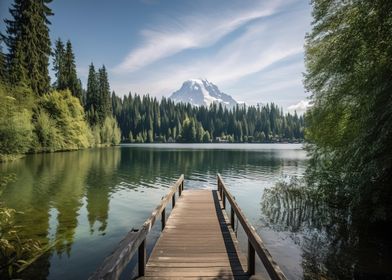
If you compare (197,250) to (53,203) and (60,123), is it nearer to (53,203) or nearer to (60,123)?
(53,203)

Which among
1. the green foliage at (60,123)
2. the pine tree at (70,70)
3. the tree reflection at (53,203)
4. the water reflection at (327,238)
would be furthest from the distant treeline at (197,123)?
the water reflection at (327,238)

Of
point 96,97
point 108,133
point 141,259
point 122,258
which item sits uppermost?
point 96,97

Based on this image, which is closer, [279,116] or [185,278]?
[185,278]

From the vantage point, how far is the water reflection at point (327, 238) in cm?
785

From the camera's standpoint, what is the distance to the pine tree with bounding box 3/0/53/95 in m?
36.9

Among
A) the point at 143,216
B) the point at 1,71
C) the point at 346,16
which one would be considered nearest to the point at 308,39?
the point at 346,16

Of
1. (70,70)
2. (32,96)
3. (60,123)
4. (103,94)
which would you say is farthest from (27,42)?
(103,94)

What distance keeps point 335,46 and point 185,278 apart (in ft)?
35.3

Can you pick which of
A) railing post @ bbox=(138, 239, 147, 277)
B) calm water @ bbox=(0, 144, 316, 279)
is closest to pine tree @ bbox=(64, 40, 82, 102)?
calm water @ bbox=(0, 144, 316, 279)

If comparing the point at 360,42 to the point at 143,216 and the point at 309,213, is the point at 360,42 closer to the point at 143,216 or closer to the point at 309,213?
the point at 309,213

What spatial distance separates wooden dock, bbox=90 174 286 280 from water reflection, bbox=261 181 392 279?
8.85 feet

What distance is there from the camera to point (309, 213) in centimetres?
1355

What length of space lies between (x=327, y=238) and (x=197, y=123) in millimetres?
126752

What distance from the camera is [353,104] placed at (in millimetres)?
11398
